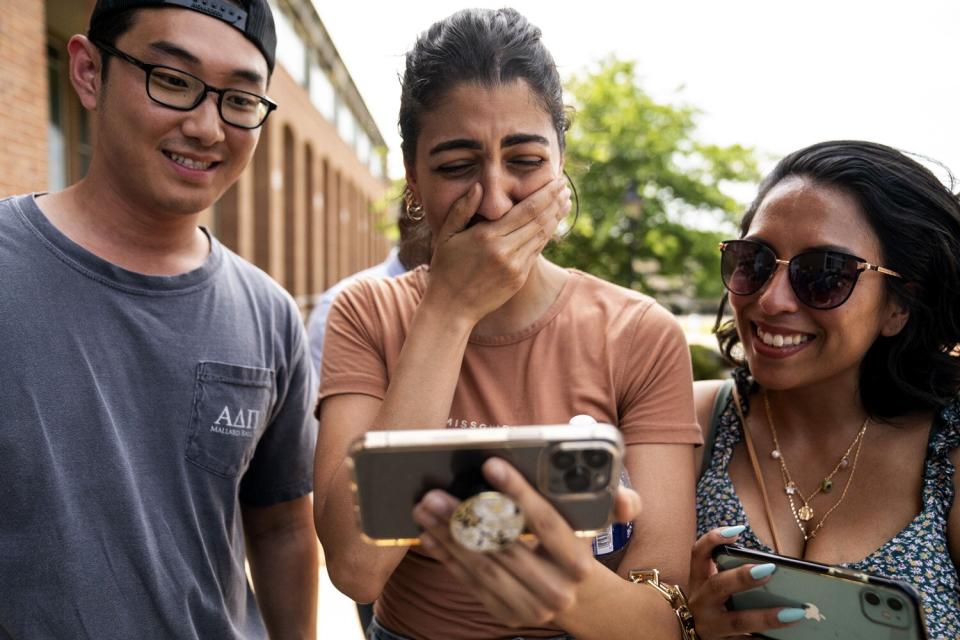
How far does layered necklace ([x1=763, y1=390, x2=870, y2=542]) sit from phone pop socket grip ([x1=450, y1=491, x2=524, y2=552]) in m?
1.42

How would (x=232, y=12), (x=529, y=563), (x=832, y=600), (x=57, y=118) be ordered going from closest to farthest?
(x=529, y=563) < (x=832, y=600) < (x=232, y=12) < (x=57, y=118)

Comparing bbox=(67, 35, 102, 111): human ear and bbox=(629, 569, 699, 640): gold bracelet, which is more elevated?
bbox=(67, 35, 102, 111): human ear

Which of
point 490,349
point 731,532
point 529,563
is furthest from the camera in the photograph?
point 490,349

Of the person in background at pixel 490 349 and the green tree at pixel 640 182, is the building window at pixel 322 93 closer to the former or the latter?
the green tree at pixel 640 182

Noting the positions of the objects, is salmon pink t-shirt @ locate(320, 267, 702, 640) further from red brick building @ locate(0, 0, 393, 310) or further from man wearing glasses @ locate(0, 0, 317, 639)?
red brick building @ locate(0, 0, 393, 310)

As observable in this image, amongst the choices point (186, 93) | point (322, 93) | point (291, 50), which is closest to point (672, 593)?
point (186, 93)

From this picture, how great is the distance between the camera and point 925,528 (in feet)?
7.14

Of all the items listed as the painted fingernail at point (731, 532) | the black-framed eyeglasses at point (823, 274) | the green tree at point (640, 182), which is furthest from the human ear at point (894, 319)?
the green tree at point (640, 182)

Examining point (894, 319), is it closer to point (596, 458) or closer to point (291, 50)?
point (596, 458)

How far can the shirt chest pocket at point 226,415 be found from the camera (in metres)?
2.33

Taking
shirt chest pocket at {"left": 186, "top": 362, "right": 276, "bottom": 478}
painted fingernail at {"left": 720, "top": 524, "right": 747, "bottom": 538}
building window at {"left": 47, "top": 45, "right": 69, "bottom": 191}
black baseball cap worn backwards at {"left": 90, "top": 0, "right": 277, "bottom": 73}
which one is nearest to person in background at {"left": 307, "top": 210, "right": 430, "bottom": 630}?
shirt chest pocket at {"left": 186, "top": 362, "right": 276, "bottom": 478}

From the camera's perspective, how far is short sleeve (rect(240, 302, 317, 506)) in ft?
8.97

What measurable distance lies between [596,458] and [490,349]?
2.78ft

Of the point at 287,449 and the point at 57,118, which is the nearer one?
the point at 287,449
